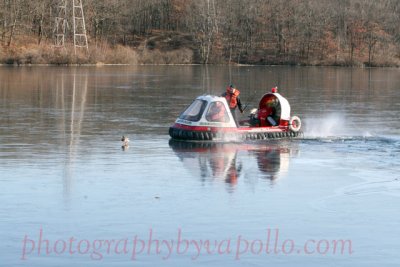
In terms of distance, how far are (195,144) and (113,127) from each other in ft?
18.0

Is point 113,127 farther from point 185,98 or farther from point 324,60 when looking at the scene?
point 324,60

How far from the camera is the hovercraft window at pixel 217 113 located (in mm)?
24781

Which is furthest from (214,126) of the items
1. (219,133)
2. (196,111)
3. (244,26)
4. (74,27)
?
(244,26)

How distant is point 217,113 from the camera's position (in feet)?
81.5

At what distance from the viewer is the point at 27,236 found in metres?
13.1

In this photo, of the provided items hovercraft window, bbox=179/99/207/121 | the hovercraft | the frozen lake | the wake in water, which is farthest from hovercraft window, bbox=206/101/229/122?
the wake in water

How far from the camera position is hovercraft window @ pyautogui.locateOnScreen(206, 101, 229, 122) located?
24.8 meters

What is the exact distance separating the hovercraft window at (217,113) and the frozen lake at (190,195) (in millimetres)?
924

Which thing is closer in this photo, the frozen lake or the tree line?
the frozen lake

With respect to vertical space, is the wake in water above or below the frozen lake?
above

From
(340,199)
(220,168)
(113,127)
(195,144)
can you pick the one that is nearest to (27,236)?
(340,199)

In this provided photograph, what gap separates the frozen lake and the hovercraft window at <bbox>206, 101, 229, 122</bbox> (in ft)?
3.03

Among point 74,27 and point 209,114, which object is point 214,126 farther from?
point 74,27

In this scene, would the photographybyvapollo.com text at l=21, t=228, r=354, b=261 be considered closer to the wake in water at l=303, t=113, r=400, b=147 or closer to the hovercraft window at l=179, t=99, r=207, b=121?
the hovercraft window at l=179, t=99, r=207, b=121
